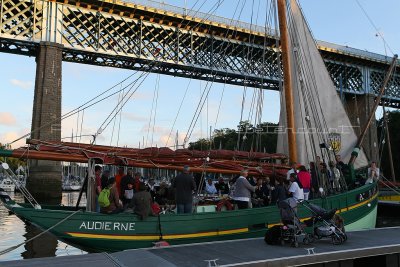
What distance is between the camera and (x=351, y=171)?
1681 cm

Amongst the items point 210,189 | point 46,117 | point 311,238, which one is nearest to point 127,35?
point 46,117

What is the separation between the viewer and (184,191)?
1218 cm

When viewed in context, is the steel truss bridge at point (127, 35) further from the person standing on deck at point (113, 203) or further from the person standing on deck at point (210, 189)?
the person standing on deck at point (113, 203)

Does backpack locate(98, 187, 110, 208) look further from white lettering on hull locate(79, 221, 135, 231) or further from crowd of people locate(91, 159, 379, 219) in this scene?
white lettering on hull locate(79, 221, 135, 231)

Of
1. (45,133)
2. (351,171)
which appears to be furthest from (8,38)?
(351,171)

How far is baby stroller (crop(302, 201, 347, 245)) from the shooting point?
9.70 metres

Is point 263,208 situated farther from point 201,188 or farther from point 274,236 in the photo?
point 274,236

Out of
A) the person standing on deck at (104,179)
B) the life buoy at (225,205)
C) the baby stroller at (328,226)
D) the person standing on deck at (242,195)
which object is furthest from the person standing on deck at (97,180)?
the baby stroller at (328,226)

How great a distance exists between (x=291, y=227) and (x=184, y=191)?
3.56 m

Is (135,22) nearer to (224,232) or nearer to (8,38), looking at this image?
(8,38)

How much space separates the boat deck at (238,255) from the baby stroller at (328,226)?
0.54ft

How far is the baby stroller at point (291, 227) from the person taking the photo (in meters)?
9.62

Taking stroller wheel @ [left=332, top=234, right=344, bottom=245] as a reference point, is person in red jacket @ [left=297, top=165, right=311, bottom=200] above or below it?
above

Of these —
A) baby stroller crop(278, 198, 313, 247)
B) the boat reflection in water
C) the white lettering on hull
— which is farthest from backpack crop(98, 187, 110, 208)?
baby stroller crop(278, 198, 313, 247)
